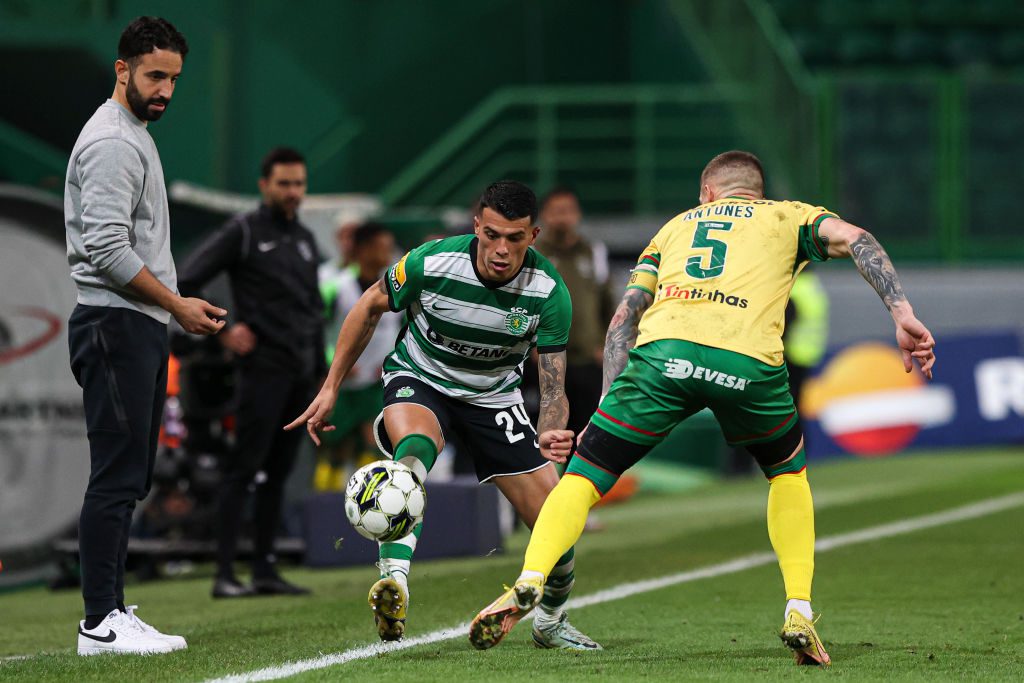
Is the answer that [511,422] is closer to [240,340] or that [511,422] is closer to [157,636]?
[157,636]

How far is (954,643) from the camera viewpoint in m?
6.07

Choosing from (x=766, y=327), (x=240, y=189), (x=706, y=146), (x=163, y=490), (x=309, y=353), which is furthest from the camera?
(x=706, y=146)

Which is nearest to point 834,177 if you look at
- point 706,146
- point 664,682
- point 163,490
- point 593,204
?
point 706,146

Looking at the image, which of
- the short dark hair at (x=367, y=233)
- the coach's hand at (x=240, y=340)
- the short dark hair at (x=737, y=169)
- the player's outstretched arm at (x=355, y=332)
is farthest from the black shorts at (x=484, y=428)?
the short dark hair at (x=367, y=233)

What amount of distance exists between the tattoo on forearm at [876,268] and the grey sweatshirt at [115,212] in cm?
251

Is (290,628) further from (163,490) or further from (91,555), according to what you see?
(163,490)

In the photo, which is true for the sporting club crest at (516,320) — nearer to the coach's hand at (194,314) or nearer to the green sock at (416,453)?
the green sock at (416,453)

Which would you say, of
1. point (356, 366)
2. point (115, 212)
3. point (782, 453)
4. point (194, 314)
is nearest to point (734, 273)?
point (782, 453)

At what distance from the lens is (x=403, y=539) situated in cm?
582

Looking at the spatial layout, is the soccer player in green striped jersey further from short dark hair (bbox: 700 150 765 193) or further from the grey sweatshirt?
the grey sweatshirt

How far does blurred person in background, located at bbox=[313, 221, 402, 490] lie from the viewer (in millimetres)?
10406

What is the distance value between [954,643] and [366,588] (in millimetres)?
3427

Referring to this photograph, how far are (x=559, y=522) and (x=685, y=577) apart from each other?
3.07m

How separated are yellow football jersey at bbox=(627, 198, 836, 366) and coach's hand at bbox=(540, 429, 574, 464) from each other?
409mm
